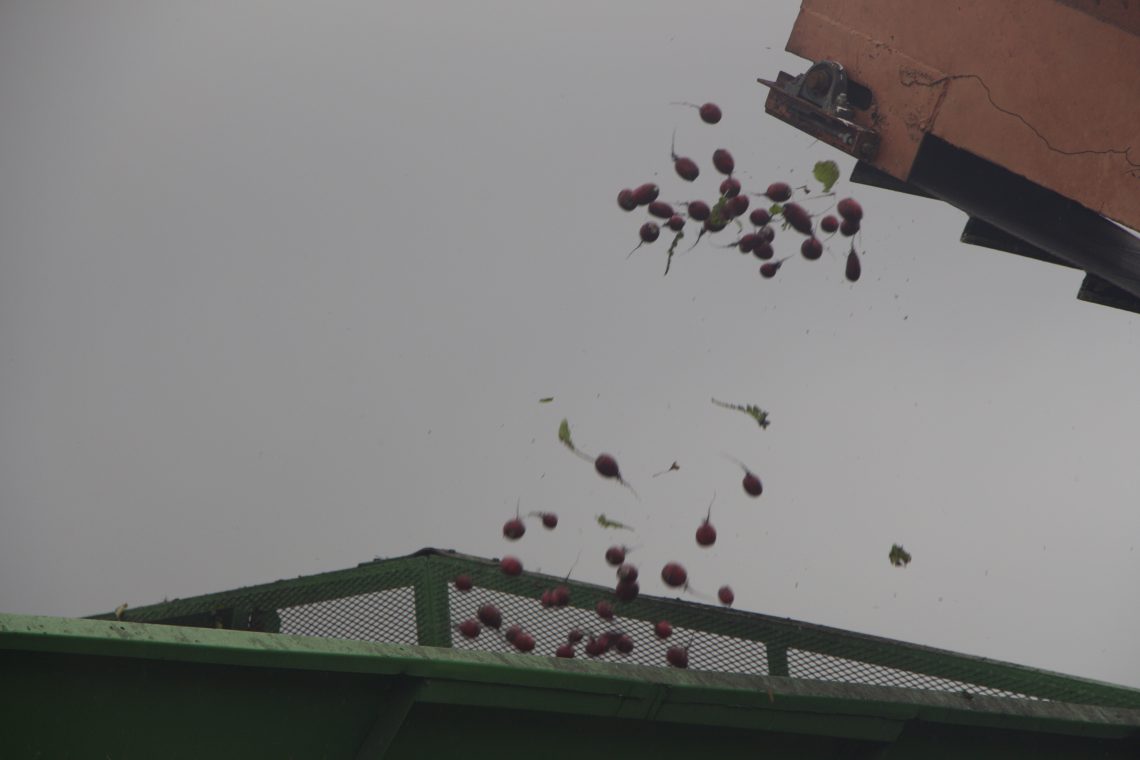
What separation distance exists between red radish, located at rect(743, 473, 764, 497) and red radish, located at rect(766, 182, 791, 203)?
2.73 feet

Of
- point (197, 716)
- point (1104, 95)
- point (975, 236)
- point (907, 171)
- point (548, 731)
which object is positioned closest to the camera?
point (197, 716)

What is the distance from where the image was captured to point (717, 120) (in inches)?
142

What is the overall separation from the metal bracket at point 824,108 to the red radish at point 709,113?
0.79 metres

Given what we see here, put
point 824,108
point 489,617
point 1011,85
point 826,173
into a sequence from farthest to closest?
point 826,173
point 489,617
point 824,108
point 1011,85

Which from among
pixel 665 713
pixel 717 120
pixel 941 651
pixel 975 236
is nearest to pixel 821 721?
pixel 665 713

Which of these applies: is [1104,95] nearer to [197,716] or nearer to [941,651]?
[941,651]

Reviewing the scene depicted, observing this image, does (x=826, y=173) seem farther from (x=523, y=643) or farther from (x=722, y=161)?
(x=523, y=643)

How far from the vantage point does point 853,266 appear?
3.46 meters

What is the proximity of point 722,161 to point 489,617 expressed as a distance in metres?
1.46

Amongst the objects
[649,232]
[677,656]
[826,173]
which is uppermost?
[826,173]

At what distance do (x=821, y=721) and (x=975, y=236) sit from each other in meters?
1.31

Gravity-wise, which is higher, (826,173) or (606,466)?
(826,173)

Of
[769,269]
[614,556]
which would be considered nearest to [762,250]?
[769,269]

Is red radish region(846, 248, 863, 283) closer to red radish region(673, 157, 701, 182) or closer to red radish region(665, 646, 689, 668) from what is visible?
red radish region(673, 157, 701, 182)
